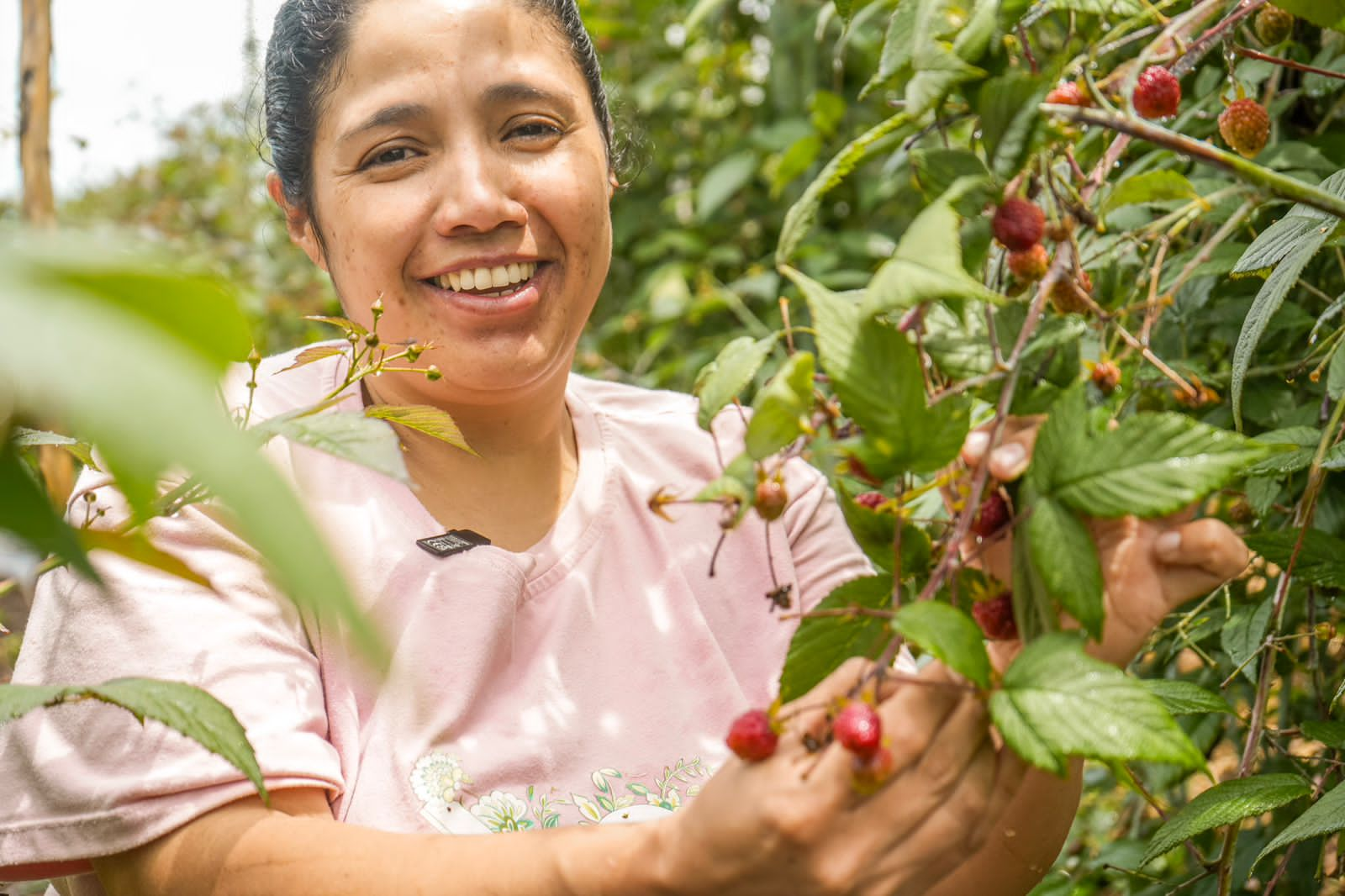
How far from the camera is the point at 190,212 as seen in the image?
17.0 feet

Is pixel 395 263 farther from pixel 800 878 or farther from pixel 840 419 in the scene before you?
pixel 800 878

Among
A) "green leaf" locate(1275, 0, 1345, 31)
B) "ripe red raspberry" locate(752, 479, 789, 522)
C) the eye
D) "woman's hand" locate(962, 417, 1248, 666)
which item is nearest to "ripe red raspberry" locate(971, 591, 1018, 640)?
"woman's hand" locate(962, 417, 1248, 666)

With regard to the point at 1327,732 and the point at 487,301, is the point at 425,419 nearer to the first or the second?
the point at 487,301

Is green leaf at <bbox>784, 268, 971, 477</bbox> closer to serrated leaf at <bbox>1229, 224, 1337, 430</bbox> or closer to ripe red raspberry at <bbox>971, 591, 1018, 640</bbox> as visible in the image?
ripe red raspberry at <bbox>971, 591, 1018, 640</bbox>

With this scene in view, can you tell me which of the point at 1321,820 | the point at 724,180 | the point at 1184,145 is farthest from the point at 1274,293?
the point at 724,180

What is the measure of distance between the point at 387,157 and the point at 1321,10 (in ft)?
2.57

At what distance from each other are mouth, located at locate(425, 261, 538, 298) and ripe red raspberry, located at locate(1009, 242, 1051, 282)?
583 mm

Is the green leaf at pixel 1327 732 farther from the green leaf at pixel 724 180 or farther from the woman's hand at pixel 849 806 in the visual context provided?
the green leaf at pixel 724 180

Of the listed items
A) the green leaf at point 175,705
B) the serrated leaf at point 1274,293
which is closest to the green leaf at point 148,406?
the green leaf at point 175,705

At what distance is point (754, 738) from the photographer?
2.17 ft

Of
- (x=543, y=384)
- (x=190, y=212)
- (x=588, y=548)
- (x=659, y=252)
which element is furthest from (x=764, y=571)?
(x=190, y=212)

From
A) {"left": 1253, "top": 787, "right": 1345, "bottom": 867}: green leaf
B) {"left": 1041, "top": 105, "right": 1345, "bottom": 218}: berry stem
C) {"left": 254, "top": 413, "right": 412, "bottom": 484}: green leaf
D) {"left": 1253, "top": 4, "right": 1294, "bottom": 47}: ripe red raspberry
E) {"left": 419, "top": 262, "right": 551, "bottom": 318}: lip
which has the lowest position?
{"left": 1253, "top": 787, "right": 1345, "bottom": 867}: green leaf

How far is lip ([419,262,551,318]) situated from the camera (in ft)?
3.77

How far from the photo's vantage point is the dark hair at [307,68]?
1.16 metres
